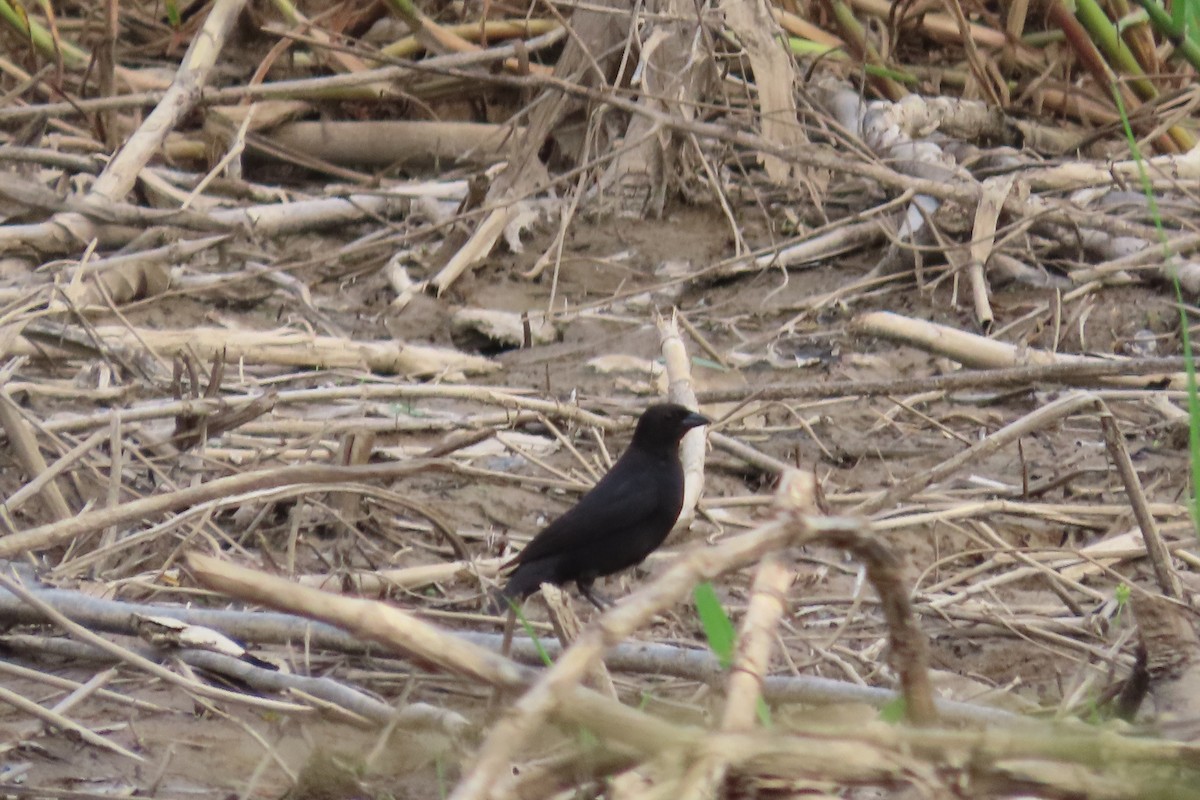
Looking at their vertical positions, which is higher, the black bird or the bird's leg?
the black bird

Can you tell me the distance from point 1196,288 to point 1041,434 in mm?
1113

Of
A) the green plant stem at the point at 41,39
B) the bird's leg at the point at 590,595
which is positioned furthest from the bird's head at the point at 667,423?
the green plant stem at the point at 41,39

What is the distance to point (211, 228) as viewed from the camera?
5613mm

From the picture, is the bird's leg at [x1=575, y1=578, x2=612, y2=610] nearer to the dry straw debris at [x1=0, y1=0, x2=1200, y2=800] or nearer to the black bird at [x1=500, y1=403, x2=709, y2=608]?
the black bird at [x1=500, y1=403, x2=709, y2=608]

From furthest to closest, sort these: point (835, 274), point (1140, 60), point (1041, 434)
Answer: point (1140, 60)
point (835, 274)
point (1041, 434)

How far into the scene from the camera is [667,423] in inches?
161

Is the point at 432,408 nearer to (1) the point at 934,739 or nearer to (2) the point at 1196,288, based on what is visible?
(2) the point at 1196,288

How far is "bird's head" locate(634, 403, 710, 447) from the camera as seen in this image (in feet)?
13.3

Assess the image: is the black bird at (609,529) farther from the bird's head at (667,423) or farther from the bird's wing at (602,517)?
the bird's head at (667,423)

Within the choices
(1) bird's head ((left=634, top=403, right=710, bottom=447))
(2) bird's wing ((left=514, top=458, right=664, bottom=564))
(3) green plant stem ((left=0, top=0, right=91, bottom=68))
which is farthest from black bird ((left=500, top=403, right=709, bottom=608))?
(3) green plant stem ((left=0, top=0, right=91, bottom=68))

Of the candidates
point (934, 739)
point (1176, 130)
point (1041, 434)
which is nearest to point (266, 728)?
point (934, 739)

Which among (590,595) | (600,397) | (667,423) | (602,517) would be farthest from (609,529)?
(600,397)

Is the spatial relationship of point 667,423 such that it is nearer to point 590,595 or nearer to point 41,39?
point 590,595

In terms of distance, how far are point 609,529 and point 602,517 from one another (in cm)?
4
